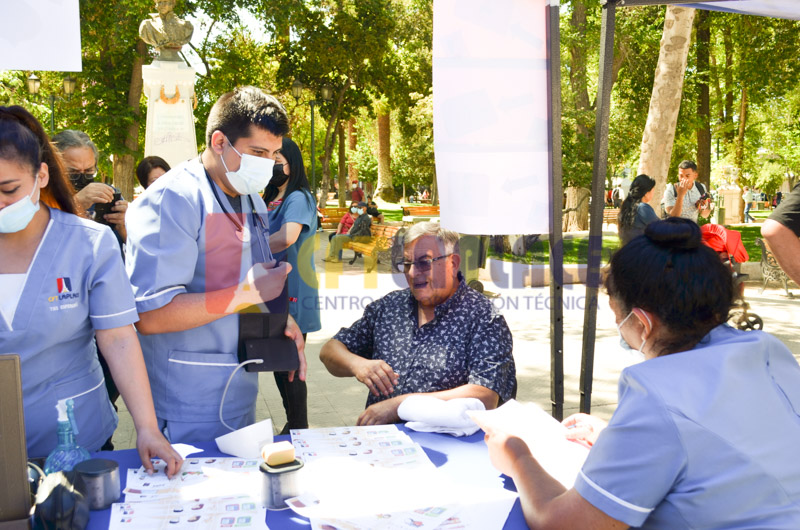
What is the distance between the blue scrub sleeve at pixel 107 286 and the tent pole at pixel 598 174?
1.67m

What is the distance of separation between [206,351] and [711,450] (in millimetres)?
1482

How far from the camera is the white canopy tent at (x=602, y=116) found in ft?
8.88

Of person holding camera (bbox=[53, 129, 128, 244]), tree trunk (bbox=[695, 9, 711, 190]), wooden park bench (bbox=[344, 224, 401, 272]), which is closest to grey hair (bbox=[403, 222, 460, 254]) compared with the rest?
person holding camera (bbox=[53, 129, 128, 244])

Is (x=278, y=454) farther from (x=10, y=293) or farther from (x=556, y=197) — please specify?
(x=556, y=197)

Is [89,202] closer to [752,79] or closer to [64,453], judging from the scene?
[64,453]

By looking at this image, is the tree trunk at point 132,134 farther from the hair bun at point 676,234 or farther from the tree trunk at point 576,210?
the hair bun at point 676,234

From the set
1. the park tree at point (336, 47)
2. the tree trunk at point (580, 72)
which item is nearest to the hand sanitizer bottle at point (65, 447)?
the tree trunk at point (580, 72)

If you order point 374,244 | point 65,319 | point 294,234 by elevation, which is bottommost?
point 374,244

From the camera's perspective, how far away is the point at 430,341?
2.70 metres

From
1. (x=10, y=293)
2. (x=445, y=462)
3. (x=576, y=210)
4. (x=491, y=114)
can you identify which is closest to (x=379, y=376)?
(x=445, y=462)

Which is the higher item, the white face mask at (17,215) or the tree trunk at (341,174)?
the tree trunk at (341,174)

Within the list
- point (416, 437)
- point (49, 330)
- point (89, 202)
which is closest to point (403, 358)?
point (416, 437)

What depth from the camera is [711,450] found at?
1321 millimetres

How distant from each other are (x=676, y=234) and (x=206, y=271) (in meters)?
1.41
